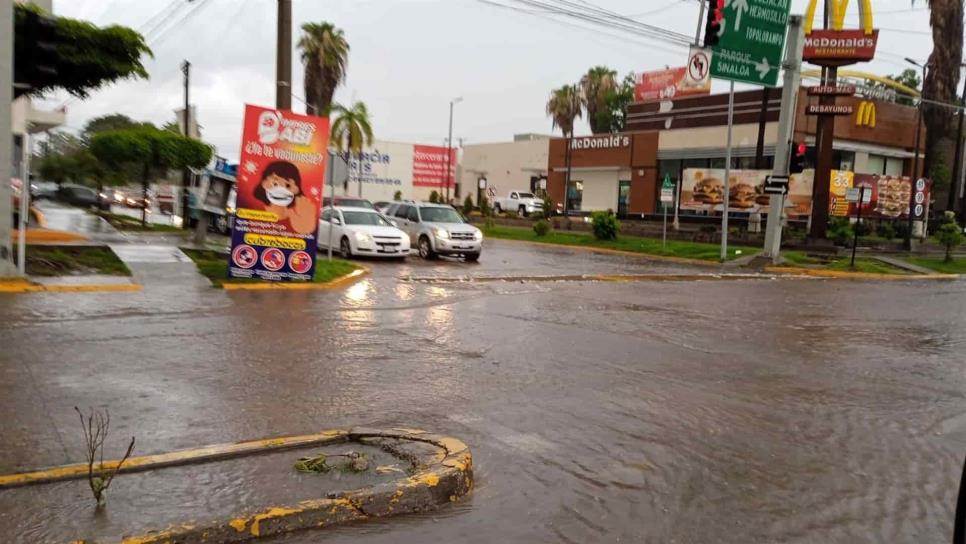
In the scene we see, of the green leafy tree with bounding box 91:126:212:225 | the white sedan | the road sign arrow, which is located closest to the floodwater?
the white sedan

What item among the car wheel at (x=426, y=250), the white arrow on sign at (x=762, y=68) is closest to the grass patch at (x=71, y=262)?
the car wheel at (x=426, y=250)

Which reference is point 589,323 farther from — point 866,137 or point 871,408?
point 866,137

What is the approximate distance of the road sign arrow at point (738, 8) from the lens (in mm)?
20828

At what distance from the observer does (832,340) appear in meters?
11.0

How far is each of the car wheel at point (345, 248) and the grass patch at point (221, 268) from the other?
110 inches

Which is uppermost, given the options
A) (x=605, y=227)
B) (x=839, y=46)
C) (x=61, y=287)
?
(x=839, y=46)

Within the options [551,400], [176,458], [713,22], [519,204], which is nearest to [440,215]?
[713,22]

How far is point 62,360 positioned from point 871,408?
795 centimetres

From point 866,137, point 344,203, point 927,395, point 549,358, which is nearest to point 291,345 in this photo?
point 549,358

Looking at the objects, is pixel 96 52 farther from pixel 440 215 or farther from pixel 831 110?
pixel 831 110

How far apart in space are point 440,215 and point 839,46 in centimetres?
1701

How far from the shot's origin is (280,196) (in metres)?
14.4

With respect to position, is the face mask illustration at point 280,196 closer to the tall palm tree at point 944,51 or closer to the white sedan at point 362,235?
the white sedan at point 362,235

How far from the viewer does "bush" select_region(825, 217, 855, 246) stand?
100.0 ft
